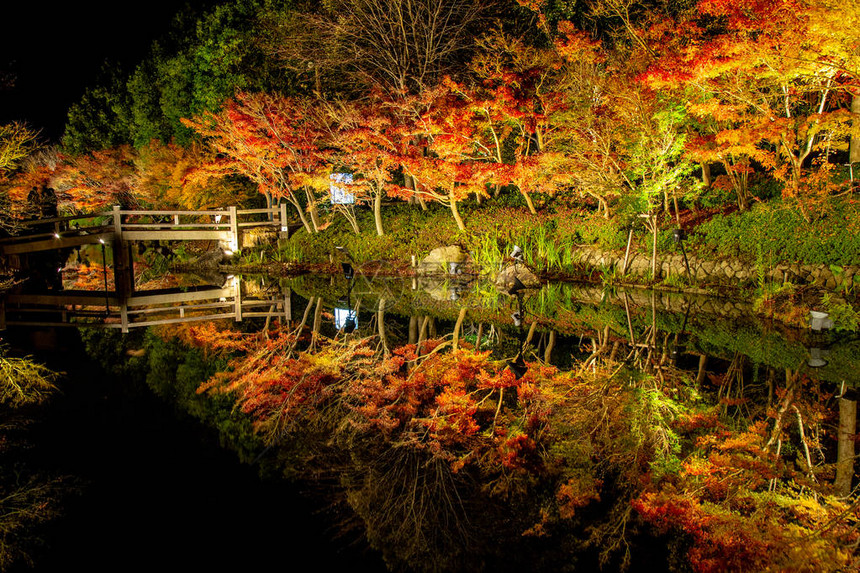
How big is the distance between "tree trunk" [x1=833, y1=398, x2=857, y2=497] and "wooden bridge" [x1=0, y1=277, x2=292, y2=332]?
8.28 metres

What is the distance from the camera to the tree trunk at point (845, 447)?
10.8ft

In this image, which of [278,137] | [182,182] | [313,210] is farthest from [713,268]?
[182,182]

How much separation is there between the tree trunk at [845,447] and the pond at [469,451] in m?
0.02

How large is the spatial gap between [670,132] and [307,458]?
9324 mm

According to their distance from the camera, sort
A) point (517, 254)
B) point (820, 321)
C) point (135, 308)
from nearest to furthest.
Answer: point (820, 321) < point (135, 308) < point (517, 254)

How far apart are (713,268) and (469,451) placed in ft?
28.6

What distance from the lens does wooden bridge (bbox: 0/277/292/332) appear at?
33.1 ft

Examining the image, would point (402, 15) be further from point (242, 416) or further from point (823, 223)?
point (242, 416)

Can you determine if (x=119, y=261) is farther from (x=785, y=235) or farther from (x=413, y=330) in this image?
(x=785, y=235)

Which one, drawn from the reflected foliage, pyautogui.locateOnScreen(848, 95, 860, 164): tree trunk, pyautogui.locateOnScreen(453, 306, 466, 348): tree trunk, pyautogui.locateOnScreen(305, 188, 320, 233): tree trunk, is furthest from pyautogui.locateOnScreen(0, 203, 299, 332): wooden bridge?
pyautogui.locateOnScreen(848, 95, 860, 164): tree trunk

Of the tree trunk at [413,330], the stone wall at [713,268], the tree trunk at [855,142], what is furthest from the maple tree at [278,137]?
the tree trunk at [855,142]

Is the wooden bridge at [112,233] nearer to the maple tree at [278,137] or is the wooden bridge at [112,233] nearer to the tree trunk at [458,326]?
the maple tree at [278,137]

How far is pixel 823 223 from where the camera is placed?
A: 29.2 feet

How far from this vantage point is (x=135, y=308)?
11766mm
